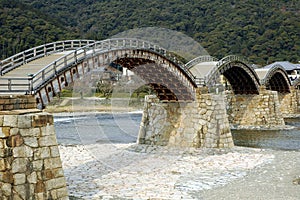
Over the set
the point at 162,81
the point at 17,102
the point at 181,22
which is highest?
the point at 181,22

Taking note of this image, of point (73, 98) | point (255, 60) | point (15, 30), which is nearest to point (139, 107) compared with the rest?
point (73, 98)

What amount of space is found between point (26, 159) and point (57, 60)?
4478 mm

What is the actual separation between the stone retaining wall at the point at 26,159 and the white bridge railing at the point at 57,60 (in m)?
1.68

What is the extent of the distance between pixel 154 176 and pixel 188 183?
1974mm

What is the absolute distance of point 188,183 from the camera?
53.5 feet

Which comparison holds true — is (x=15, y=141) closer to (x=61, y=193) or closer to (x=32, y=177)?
(x=32, y=177)

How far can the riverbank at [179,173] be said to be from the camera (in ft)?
48.5

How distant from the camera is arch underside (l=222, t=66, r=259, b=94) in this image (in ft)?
132

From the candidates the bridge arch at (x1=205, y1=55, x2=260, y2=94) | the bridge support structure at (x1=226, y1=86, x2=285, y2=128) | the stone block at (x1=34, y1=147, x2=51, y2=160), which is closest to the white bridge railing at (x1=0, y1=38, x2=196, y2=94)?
the stone block at (x1=34, y1=147, x2=51, y2=160)

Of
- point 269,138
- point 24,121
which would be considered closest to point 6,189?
point 24,121

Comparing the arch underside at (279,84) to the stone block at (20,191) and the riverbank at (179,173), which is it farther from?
the stone block at (20,191)

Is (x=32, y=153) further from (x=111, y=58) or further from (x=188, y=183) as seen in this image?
(x=111, y=58)

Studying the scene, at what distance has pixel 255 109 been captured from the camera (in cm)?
4212

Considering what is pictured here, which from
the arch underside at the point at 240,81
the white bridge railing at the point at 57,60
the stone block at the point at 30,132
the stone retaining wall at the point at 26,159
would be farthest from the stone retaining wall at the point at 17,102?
the arch underside at the point at 240,81
